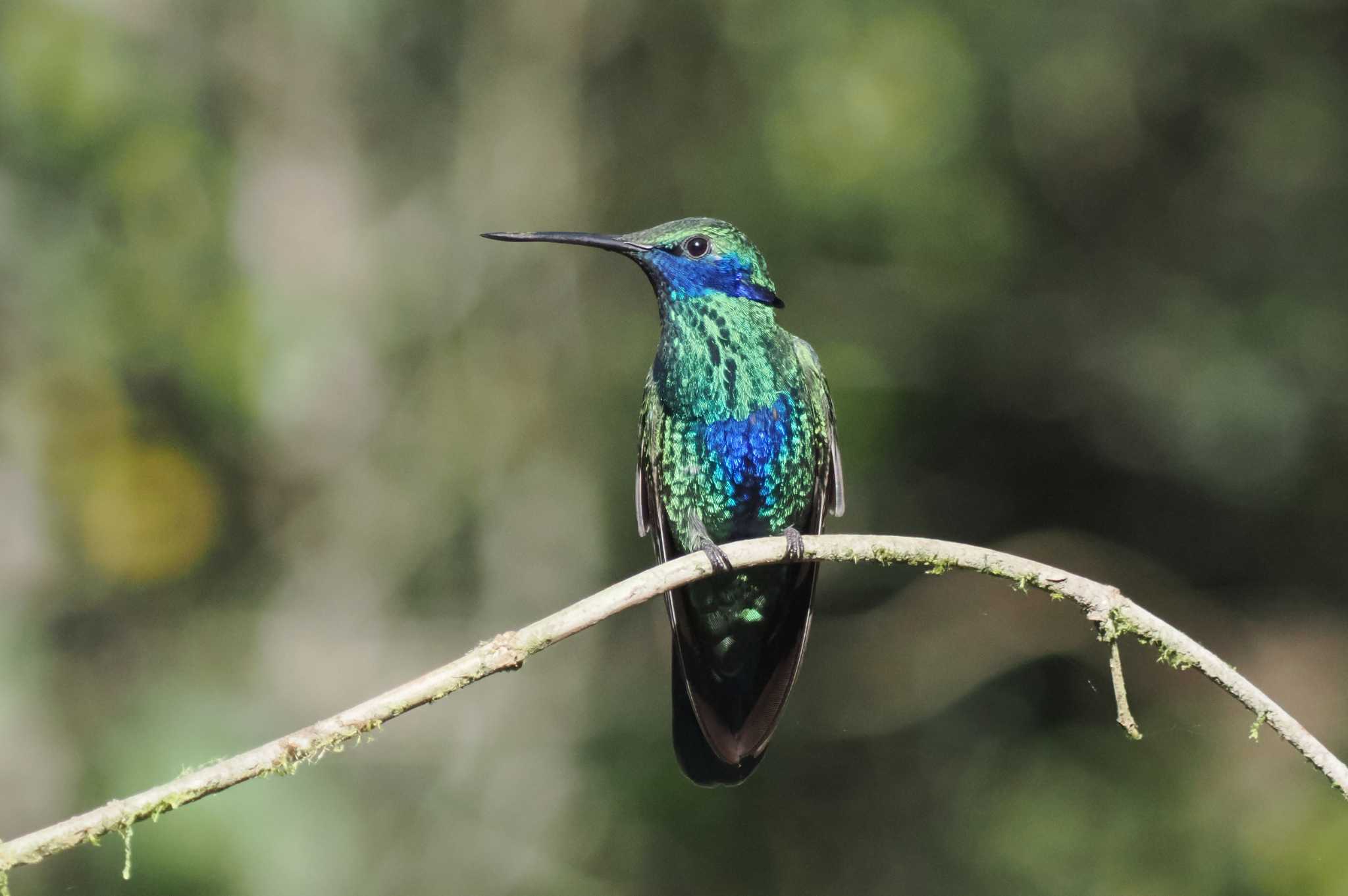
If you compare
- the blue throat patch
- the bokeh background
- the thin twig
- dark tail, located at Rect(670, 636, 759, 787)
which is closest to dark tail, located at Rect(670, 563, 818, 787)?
dark tail, located at Rect(670, 636, 759, 787)

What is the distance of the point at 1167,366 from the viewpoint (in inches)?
281

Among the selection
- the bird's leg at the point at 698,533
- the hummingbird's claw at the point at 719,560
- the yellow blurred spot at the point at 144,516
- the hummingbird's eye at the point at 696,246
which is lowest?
the yellow blurred spot at the point at 144,516

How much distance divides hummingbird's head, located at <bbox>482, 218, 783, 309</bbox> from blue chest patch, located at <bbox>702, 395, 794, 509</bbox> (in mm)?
353

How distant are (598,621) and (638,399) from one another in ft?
17.8

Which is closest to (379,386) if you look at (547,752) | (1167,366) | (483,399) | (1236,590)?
(483,399)

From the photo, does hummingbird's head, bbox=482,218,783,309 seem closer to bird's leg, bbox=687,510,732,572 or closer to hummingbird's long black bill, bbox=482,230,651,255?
hummingbird's long black bill, bbox=482,230,651,255

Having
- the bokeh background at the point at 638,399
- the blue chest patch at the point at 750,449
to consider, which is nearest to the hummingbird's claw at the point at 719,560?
the blue chest patch at the point at 750,449

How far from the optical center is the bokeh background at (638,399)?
21.6ft

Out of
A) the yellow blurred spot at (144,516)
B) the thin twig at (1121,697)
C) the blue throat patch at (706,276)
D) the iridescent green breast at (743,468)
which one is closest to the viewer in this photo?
the thin twig at (1121,697)

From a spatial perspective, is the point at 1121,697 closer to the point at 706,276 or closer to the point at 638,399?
the point at 706,276

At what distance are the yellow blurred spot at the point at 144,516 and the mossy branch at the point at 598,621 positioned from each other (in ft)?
13.5

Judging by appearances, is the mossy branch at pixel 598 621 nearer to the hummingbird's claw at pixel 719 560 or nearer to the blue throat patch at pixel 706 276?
the hummingbird's claw at pixel 719 560

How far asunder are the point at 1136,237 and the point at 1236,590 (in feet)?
6.59

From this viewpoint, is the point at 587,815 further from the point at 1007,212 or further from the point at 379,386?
the point at 1007,212
